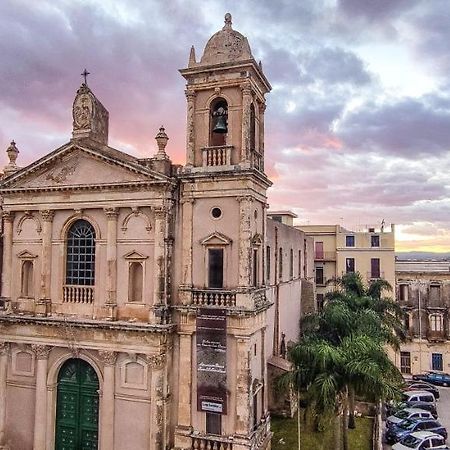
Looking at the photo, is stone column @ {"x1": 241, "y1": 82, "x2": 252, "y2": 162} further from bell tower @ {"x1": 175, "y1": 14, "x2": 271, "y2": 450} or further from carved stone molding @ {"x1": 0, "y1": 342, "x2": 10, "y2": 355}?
carved stone molding @ {"x1": 0, "y1": 342, "x2": 10, "y2": 355}

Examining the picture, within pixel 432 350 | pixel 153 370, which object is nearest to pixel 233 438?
pixel 153 370

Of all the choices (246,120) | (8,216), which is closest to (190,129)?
(246,120)

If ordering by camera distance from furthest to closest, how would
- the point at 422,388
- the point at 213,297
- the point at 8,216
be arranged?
the point at 422,388 < the point at 8,216 < the point at 213,297

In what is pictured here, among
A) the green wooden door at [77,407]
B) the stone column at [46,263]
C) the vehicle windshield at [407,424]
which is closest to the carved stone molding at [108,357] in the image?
the green wooden door at [77,407]

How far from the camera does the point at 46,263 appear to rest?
66.5 feet

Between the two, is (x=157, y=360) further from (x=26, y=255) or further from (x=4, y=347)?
(x=26, y=255)

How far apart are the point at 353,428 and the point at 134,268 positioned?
13675 millimetres

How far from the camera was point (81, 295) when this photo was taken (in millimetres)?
19906

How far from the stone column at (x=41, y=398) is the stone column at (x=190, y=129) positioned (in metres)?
9.77

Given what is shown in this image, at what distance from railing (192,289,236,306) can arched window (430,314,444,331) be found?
2780 centimetres

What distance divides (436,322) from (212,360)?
28127 mm

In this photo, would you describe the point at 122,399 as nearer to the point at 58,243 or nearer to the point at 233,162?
the point at 58,243

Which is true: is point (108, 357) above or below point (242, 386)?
above

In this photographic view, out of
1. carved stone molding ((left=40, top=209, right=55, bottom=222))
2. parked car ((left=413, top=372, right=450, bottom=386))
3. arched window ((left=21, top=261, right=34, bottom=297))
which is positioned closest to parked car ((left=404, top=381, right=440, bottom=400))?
parked car ((left=413, top=372, right=450, bottom=386))
